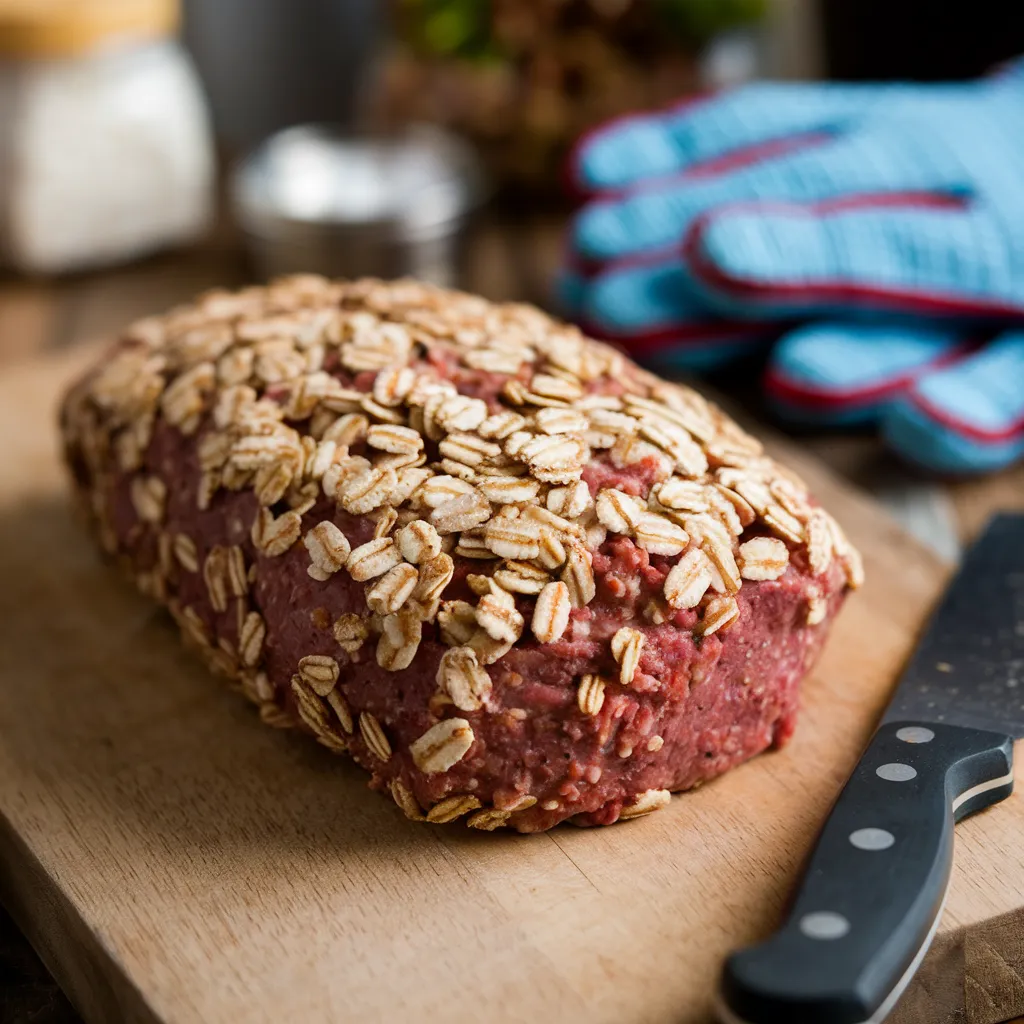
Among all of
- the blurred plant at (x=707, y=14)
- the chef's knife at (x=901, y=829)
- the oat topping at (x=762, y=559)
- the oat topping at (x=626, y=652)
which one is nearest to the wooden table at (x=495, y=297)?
the chef's knife at (x=901, y=829)

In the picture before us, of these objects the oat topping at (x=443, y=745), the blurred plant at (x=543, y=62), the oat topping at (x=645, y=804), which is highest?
the blurred plant at (x=543, y=62)

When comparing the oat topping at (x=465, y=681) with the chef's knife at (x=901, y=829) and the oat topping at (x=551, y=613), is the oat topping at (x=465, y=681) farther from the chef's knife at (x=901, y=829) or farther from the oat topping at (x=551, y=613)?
the chef's knife at (x=901, y=829)

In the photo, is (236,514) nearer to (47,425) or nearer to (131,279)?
(47,425)

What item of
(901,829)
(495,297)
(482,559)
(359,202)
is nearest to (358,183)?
(359,202)

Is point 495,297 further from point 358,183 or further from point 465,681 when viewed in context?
point 465,681

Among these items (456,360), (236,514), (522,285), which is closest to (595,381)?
(456,360)

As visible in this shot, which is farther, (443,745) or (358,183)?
(358,183)

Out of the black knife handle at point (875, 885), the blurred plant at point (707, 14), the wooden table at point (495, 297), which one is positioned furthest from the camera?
the blurred plant at point (707, 14)
